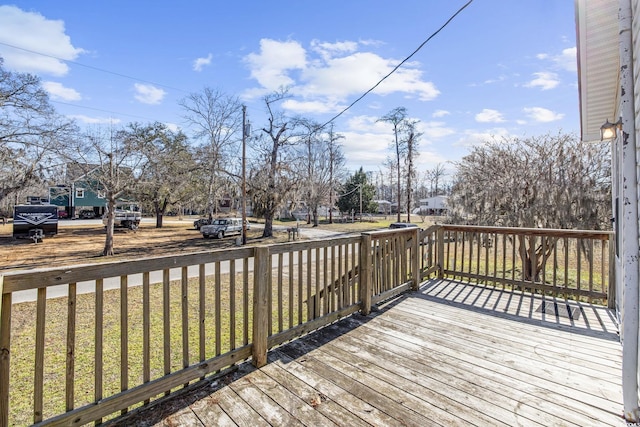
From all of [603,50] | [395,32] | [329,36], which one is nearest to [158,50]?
[329,36]

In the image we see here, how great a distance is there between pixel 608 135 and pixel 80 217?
47484mm

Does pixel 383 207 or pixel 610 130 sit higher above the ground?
pixel 383 207

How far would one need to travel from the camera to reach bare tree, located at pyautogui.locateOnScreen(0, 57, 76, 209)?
10453mm

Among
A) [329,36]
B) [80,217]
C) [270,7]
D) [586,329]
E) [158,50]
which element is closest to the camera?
[586,329]

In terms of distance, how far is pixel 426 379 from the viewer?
2246mm

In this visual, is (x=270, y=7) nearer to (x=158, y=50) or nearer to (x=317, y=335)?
(x=158, y=50)

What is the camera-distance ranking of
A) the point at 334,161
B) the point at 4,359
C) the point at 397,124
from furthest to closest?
the point at 334,161 → the point at 397,124 → the point at 4,359

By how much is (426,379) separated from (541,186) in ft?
23.0

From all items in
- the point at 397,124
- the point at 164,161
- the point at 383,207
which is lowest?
the point at 383,207

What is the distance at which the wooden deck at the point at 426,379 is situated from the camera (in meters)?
1.84

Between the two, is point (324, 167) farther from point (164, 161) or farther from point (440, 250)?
point (440, 250)

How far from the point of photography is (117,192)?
13.1 metres

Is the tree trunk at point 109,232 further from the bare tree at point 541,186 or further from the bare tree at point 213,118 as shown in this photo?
the bare tree at point 541,186

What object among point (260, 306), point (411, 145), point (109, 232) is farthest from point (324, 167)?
point (260, 306)
